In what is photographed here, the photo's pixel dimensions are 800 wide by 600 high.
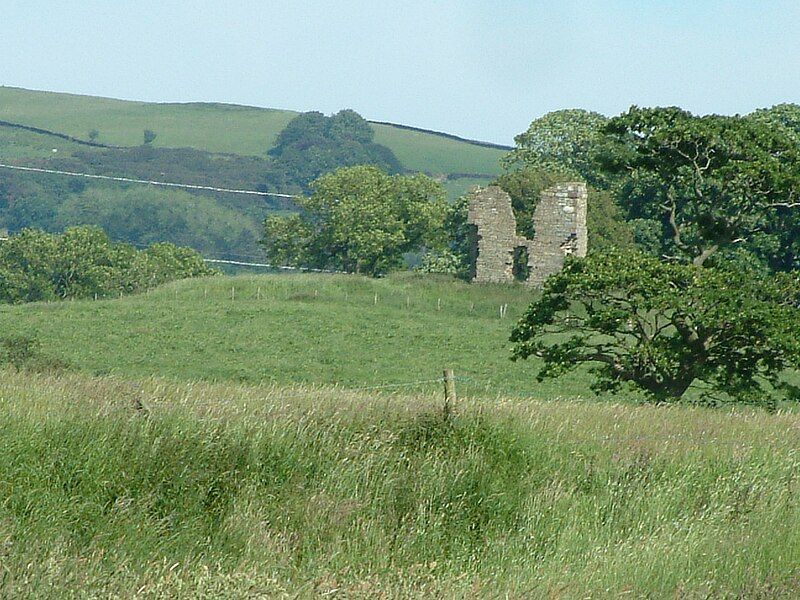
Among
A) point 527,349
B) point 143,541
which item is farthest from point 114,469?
point 527,349

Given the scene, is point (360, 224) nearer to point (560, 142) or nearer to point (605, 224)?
point (560, 142)

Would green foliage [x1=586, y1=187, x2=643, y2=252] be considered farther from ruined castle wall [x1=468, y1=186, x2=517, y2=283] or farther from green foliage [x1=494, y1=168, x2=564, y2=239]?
ruined castle wall [x1=468, y1=186, x2=517, y2=283]

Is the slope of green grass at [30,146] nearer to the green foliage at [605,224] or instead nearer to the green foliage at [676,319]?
the green foliage at [605,224]

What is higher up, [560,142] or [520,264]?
[560,142]

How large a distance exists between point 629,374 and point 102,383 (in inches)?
393

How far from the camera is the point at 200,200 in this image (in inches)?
5197

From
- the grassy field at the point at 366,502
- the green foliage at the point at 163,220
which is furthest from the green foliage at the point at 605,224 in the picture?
the green foliage at the point at 163,220

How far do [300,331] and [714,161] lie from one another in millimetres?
22391

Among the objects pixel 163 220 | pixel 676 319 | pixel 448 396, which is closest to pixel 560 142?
pixel 676 319

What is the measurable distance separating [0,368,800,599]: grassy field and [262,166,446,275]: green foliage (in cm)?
6118

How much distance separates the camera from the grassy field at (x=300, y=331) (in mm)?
32938

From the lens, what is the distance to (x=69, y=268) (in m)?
75.2

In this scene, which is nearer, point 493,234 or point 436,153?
point 493,234

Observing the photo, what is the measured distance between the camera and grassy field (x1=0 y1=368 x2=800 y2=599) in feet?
20.3
